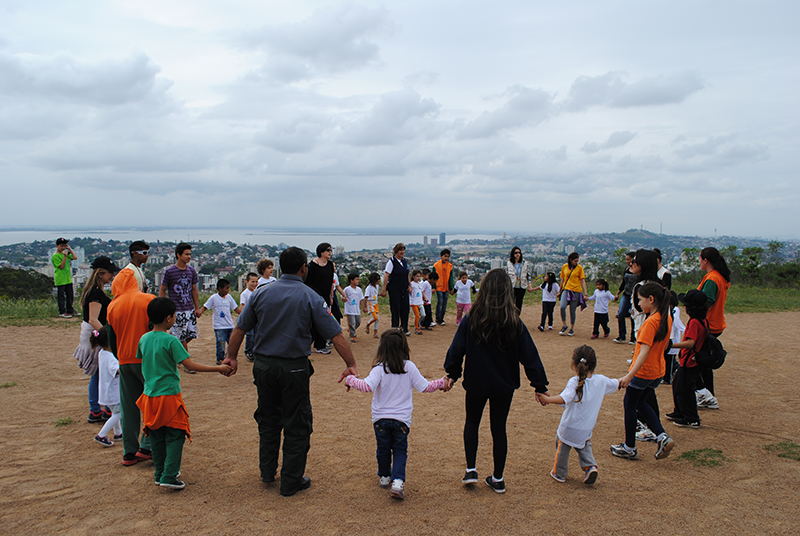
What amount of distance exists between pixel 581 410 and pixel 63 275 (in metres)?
12.7

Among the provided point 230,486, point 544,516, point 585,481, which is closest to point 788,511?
point 585,481

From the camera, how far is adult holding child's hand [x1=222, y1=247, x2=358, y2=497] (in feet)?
12.2

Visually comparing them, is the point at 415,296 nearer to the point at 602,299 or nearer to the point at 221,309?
the point at 602,299

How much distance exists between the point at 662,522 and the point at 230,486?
11.5 feet

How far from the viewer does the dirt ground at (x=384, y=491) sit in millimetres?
3416

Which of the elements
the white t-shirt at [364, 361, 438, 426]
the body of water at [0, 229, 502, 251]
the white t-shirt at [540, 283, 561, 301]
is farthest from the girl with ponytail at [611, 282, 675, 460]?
the body of water at [0, 229, 502, 251]

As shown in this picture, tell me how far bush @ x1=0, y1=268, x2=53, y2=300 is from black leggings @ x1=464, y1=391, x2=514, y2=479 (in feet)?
58.8

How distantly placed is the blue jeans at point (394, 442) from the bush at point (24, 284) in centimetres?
1739

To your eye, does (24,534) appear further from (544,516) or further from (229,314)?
(229,314)

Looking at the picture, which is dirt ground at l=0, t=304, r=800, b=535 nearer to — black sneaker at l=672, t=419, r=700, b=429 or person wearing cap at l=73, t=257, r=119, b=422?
black sneaker at l=672, t=419, r=700, b=429

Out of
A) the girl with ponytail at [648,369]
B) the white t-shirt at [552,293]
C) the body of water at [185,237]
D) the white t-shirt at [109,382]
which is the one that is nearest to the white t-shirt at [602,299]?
the white t-shirt at [552,293]

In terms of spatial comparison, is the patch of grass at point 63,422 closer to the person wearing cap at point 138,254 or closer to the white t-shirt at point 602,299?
the person wearing cap at point 138,254

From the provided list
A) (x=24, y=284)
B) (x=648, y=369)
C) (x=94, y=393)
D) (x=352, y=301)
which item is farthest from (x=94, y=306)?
(x=24, y=284)

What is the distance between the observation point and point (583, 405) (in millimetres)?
3926
